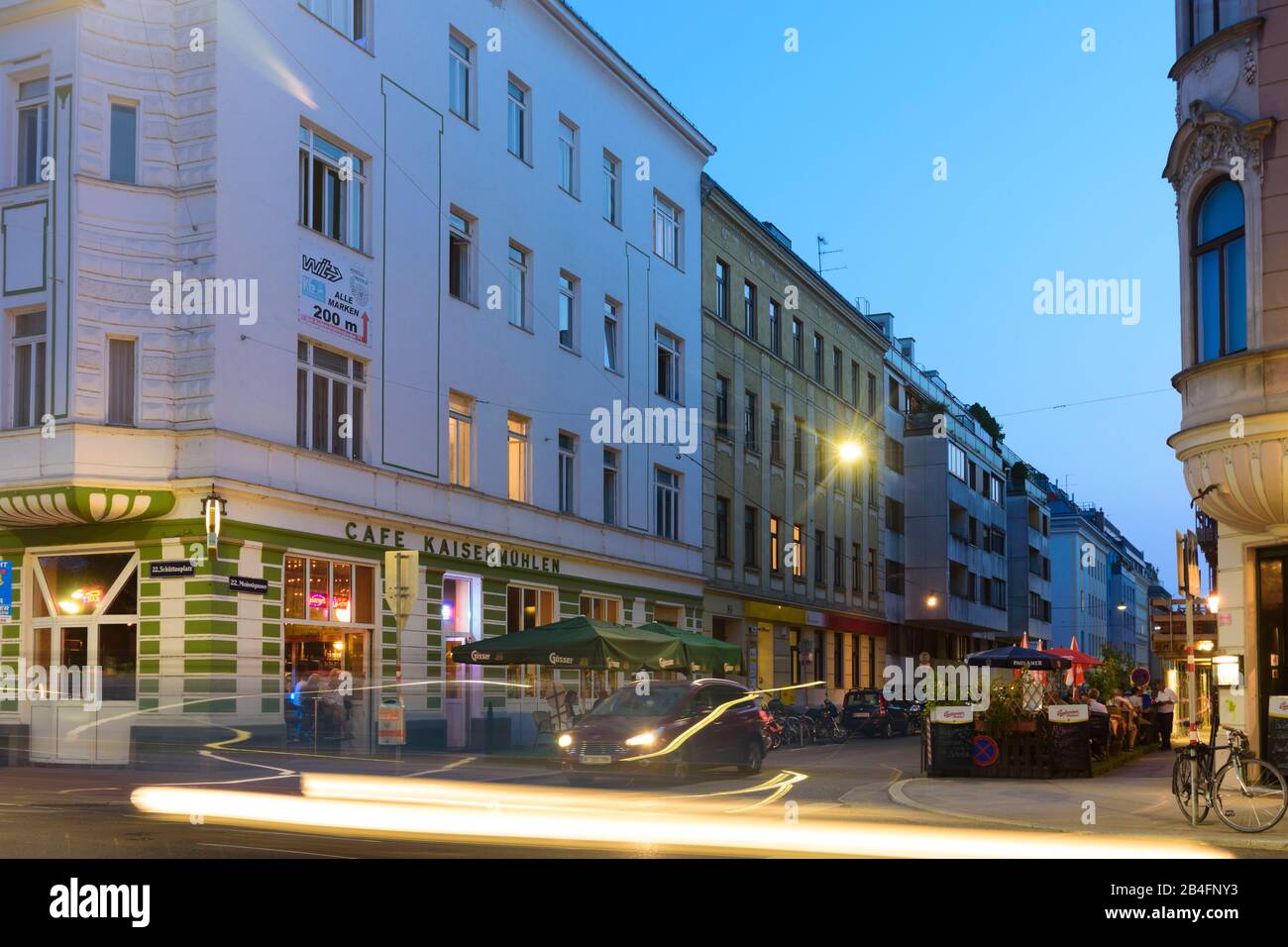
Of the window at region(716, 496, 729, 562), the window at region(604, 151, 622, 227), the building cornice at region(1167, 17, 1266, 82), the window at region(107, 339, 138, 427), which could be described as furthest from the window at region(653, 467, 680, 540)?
the building cornice at region(1167, 17, 1266, 82)

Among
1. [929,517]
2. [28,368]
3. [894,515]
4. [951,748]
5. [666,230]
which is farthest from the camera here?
[929,517]

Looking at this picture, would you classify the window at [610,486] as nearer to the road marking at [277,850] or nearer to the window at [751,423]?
the window at [751,423]

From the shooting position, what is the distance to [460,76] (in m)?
32.7

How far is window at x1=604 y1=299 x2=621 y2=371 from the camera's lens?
129 ft

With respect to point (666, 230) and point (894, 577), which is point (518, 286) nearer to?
point (666, 230)

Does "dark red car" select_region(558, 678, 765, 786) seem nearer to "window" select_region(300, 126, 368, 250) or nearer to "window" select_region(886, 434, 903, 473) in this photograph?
"window" select_region(300, 126, 368, 250)

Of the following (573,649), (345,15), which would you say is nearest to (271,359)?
(573,649)

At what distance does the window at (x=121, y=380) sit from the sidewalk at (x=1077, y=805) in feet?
44.8

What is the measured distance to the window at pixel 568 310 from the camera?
1447 inches

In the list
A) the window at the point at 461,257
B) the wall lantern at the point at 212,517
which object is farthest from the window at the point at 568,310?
the wall lantern at the point at 212,517

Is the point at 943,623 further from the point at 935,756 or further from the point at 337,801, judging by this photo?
the point at 337,801

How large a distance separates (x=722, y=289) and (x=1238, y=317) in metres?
28.8

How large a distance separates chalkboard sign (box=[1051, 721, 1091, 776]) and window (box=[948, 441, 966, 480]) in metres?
43.4
